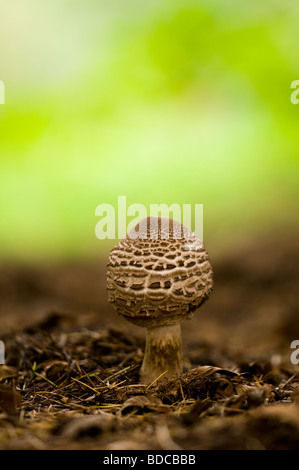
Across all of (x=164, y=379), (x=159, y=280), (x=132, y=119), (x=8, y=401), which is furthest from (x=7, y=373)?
(x=132, y=119)

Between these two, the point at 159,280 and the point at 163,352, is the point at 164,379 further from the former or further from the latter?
the point at 159,280

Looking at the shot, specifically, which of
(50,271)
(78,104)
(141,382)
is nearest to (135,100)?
(78,104)

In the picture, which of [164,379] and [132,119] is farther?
[132,119]

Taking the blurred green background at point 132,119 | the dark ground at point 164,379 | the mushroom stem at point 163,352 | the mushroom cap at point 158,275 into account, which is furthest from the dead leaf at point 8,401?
the blurred green background at point 132,119

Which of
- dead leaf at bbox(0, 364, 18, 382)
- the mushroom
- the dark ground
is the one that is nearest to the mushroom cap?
the mushroom

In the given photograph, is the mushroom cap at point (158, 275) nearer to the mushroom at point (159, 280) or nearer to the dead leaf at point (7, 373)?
the mushroom at point (159, 280)

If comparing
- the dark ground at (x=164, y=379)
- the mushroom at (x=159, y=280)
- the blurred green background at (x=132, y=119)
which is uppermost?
the blurred green background at (x=132, y=119)
